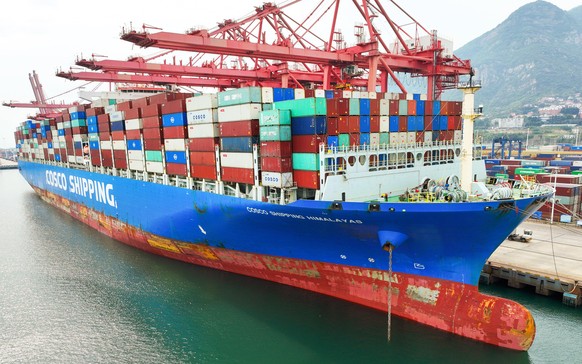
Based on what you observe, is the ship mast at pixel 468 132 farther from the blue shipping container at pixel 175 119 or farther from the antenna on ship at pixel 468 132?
the blue shipping container at pixel 175 119

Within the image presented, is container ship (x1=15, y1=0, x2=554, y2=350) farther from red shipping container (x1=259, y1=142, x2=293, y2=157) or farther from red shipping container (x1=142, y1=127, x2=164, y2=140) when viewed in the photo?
red shipping container (x1=142, y1=127, x2=164, y2=140)

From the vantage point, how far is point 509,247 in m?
22.9

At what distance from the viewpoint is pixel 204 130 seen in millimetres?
20859

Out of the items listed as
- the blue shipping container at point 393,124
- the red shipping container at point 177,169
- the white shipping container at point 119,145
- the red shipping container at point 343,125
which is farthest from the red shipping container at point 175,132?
the blue shipping container at point 393,124

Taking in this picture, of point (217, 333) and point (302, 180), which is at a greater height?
point (302, 180)

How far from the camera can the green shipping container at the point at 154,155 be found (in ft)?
81.3

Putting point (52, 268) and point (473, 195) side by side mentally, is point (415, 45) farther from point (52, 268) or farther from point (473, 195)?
point (52, 268)

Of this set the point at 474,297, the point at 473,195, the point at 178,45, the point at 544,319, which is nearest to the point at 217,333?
the point at 474,297

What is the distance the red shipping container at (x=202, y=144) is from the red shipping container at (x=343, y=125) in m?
7.17

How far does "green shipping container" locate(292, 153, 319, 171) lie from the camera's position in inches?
635

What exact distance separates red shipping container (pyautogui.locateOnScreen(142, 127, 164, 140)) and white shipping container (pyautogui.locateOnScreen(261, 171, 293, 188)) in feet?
33.8

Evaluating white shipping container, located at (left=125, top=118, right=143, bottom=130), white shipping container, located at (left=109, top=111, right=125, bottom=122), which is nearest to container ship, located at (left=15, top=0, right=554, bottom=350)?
white shipping container, located at (left=125, top=118, right=143, bottom=130)

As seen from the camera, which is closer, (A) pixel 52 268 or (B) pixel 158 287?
(B) pixel 158 287

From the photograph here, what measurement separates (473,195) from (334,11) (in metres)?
19.1
